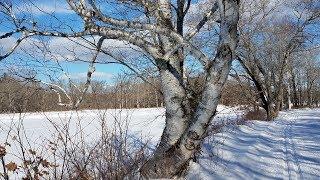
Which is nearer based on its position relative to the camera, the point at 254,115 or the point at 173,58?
the point at 173,58

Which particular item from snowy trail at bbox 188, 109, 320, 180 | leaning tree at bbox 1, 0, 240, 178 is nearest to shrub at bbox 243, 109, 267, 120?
snowy trail at bbox 188, 109, 320, 180

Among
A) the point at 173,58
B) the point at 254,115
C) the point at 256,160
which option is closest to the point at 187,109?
the point at 173,58

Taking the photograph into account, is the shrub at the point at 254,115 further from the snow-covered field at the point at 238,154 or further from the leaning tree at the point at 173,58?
the leaning tree at the point at 173,58

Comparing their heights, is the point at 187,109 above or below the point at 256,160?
above

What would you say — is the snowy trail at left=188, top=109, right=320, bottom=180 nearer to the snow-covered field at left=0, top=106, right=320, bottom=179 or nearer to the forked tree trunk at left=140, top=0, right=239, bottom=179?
the snow-covered field at left=0, top=106, right=320, bottom=179

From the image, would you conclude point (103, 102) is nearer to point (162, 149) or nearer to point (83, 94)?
point (83, 94)

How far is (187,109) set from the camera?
7.37m

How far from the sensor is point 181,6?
8781mm

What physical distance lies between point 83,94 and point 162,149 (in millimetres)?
1576

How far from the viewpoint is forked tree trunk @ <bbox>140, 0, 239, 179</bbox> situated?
612cm

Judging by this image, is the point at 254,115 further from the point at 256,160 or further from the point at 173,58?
the point at 173,58

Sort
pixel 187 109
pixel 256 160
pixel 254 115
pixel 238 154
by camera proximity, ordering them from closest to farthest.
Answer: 1. pixel 187 109
2. pixel 256 160
3. pixel 238 154
4. pixel 254 115

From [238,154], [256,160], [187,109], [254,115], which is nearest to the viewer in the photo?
[187,109]

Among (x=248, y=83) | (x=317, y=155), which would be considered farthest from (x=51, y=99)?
(x=248, y=83)
